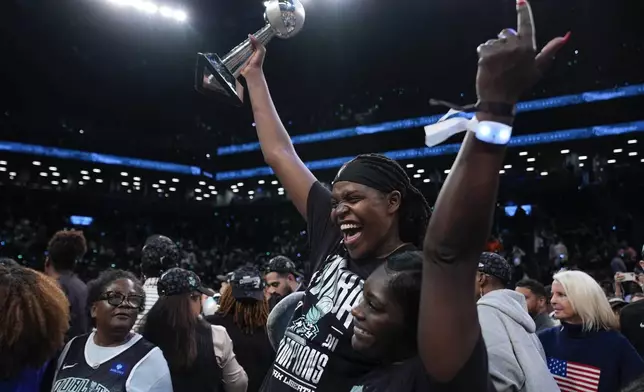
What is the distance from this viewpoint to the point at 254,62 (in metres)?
2.04

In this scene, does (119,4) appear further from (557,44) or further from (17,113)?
(557,44)

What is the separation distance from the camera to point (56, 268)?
3961mm

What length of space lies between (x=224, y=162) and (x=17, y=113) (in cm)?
772

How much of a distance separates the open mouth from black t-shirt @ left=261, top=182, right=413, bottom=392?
0.07 m

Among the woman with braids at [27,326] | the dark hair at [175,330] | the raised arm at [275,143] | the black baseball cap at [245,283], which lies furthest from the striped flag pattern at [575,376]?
the woman with braids at [27,326]

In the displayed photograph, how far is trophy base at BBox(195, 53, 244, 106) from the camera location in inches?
69.5

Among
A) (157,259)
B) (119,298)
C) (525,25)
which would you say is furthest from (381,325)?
(157,259)

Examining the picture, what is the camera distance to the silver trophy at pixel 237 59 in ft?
5.81

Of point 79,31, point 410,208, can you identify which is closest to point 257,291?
point 410,208

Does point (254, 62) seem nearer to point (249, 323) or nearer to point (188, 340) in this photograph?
point (188, 340)

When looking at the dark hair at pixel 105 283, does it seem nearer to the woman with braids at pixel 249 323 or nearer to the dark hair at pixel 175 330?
the dark hair at pixel 175 330

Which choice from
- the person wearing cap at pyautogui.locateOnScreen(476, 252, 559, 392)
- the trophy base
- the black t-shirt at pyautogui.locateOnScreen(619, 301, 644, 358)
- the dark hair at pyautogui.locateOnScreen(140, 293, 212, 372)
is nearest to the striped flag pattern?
the black t-shirt at pyautogui.locateOnScreen(619, 301, 644, 358)

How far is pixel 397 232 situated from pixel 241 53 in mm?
930

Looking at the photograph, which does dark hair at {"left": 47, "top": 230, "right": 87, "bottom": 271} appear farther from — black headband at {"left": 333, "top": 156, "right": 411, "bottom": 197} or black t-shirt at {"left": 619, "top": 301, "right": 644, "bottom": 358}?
black t-shirt at {"left": 619, "top": 301, "right": 644, "bottom": 358}
